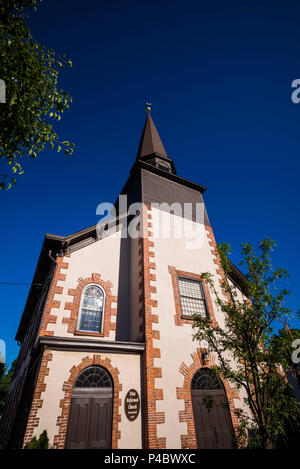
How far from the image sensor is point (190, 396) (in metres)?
7.87

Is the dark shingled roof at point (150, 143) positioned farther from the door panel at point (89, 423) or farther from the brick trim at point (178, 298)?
the door panel at point (89, 423)

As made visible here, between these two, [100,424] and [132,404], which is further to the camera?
[132,404]

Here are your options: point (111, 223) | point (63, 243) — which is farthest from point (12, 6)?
point (111, 223)

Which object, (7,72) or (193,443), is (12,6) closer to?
(7,72)

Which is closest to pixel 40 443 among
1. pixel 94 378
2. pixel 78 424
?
pixel 78 424

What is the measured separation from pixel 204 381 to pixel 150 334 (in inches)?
103

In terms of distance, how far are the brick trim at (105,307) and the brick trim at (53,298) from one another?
16.1 inches

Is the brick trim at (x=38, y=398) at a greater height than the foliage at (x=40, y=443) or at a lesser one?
greater

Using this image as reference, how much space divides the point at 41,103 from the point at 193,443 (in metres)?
10.3

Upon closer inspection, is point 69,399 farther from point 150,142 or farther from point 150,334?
point 150,142

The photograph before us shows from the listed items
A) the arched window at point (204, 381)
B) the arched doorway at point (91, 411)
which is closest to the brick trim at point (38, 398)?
the arched doorway at point (91, 411)

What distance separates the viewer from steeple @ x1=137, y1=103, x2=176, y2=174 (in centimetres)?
1794

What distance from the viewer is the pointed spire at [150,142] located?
18.8 meters

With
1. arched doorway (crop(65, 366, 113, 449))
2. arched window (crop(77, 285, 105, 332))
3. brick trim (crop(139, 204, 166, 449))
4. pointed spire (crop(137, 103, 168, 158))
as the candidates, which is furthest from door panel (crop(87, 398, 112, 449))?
pointed spire (crop(137, 103, 168, 158))
